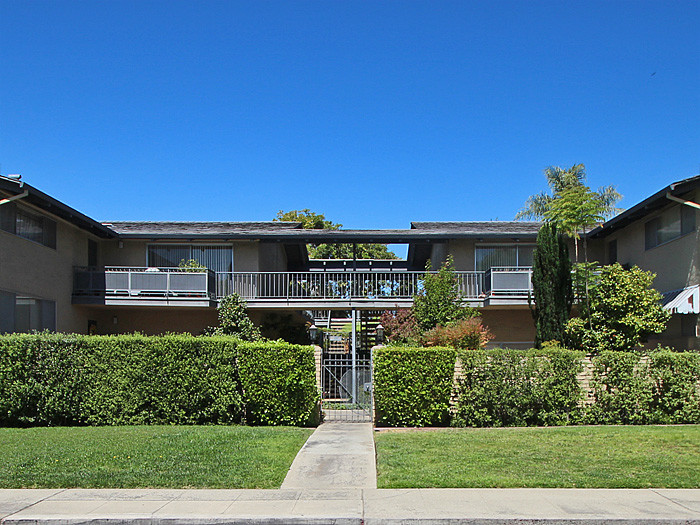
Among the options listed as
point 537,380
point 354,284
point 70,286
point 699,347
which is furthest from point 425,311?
point 70,286

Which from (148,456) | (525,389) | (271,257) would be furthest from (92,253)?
(525,389)

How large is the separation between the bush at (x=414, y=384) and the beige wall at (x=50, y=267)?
1068 centimetres

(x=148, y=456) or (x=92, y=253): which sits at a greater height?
(x=92, y=253)

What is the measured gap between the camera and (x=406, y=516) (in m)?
7.18

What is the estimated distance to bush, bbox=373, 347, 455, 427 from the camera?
14148 millimetres

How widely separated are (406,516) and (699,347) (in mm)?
13488

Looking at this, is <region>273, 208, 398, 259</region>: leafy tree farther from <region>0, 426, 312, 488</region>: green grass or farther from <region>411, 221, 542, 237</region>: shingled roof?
<region>0, 426, 312, 488</region>: green grass

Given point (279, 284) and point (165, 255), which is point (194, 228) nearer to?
point (165, 255)

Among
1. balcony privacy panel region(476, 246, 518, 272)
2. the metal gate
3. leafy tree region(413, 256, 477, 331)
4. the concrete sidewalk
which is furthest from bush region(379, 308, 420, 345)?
the concrete sidewalk

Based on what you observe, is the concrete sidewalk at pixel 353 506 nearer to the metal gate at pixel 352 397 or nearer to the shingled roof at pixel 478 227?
the metal gate at pixel 352 397

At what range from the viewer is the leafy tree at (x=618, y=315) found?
1817cm

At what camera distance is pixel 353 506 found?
763 cm

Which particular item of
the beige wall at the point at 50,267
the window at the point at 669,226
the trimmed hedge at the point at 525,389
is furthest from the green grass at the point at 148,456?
the window at the point at 669,226

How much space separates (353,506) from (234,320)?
1581 cm
